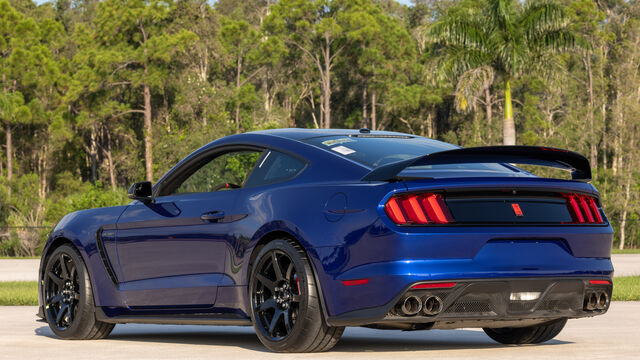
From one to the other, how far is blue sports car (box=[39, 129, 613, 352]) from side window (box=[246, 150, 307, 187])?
0.03 feet

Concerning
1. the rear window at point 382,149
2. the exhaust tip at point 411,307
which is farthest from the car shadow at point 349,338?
the rear window at point 382,149

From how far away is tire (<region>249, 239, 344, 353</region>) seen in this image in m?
6.21

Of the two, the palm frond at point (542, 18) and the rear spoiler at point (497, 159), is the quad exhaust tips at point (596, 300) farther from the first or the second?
the palm frond at point (542, 18)

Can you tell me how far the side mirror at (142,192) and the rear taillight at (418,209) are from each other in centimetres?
252

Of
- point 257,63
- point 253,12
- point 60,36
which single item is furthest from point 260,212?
point 253,12

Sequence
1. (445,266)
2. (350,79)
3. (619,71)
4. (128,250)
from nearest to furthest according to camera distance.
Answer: (445,266), (128,250), (619,71), (350,79)

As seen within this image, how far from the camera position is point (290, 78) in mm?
71688

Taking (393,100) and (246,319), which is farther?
(393,100)

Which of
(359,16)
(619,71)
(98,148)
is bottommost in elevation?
(98,148)

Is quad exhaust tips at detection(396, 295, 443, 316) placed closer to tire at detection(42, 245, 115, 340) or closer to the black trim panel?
the black trim panel

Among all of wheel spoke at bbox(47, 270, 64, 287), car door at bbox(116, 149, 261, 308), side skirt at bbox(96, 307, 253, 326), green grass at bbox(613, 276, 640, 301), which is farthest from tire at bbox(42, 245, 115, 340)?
green grass at bbox(613, 276, 640, 301)

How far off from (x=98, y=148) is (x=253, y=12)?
2326cm

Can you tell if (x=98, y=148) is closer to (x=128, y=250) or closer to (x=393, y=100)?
(x=393, y=100)

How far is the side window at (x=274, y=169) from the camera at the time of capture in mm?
6723
